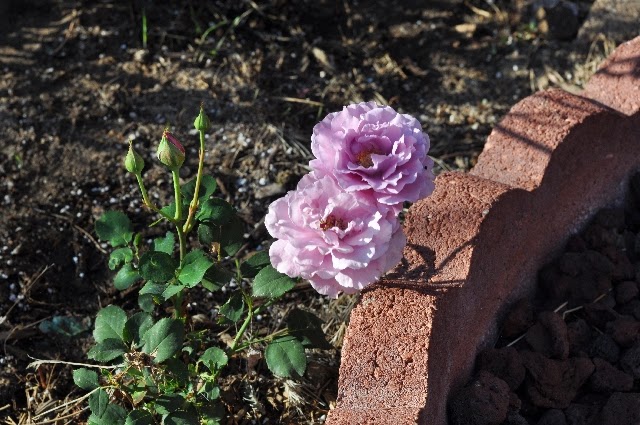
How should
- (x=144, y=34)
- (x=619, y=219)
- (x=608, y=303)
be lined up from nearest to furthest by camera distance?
(x=608, y=303) → (x=619, y=219) → (x=144, y=34)

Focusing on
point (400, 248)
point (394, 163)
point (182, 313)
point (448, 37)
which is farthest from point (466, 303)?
point (448, 37)

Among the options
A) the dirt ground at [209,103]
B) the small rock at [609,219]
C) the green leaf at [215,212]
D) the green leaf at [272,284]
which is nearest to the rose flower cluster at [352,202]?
the green leaf at [272,284]

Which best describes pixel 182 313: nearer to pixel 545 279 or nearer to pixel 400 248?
pixel 400 248

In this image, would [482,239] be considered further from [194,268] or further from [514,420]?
[194,268]

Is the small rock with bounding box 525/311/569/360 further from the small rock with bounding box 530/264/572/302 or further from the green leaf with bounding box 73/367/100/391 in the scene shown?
the green leaf with bounding box 73/367/100/391

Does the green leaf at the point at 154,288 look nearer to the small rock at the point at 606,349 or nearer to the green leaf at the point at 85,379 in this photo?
the green leaf at the point at 85,379

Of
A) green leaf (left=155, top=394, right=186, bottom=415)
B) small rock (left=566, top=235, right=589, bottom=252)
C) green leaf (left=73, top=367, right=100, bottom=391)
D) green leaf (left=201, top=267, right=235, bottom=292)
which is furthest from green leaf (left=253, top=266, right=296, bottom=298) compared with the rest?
small rock (left=566, top=235, right=589, bottom=252)
